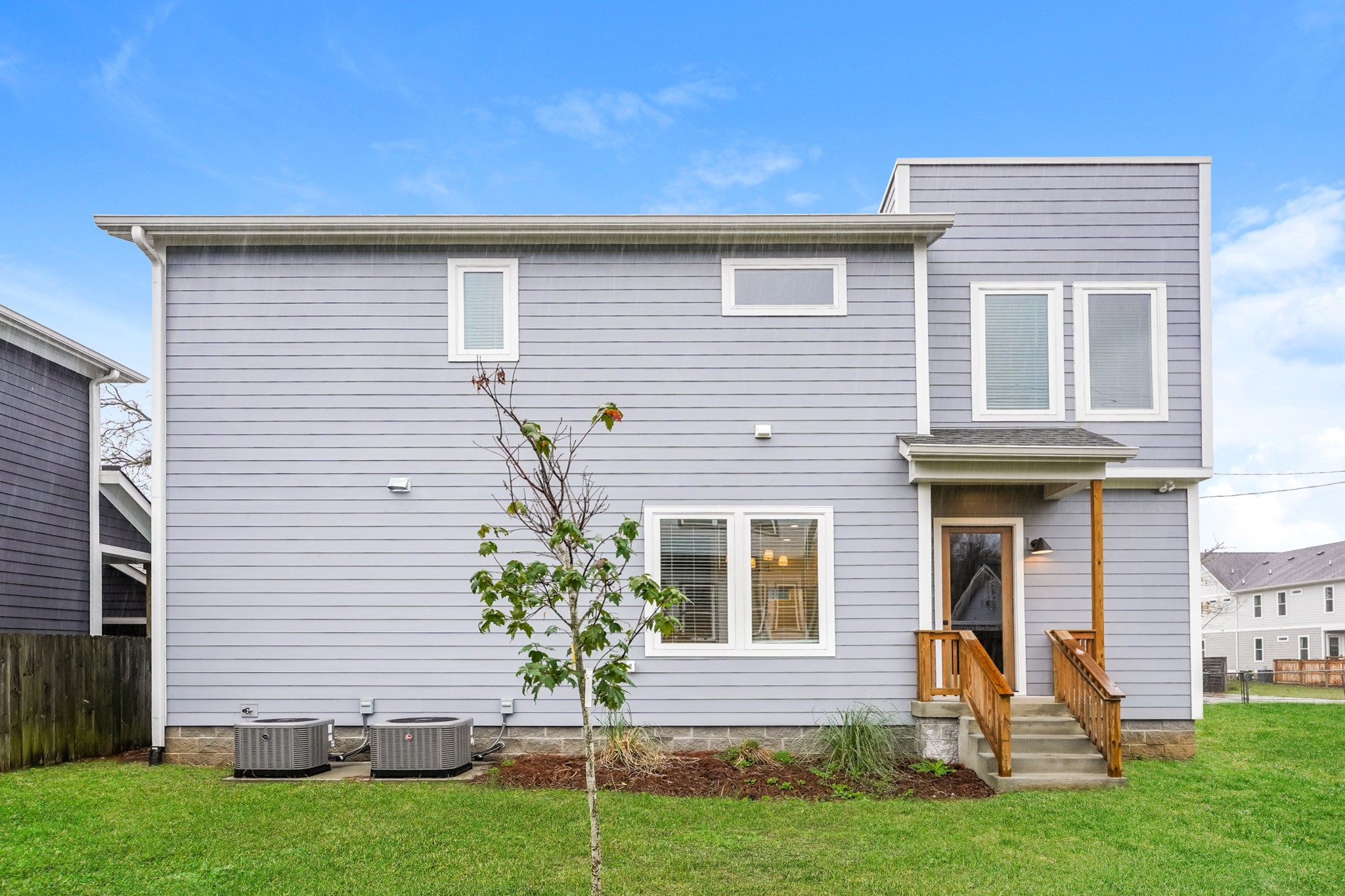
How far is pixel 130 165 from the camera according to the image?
20.8 meters

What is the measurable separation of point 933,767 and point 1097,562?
248 centimetres

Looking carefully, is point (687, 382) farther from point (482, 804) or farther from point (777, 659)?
point (482, 804)

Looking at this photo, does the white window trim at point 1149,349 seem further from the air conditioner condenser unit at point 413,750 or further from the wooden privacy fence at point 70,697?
the wooden privacy fence at point 70,697

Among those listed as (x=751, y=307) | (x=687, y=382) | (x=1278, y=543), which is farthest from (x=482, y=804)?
(x=1278, y=543)

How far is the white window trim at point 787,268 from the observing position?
8688 millimetres

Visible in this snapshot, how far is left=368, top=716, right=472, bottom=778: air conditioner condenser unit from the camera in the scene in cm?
747

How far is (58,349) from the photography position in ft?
36.2

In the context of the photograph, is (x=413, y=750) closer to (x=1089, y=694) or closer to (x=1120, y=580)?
(x=1089, y=694)

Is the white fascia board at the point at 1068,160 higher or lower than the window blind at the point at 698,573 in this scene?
higher

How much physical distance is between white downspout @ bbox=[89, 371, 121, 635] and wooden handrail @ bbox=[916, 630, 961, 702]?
9914 millimetres

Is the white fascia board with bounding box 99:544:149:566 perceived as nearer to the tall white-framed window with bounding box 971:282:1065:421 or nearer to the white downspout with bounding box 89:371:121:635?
the white downspout with bounding box 89:371:121:635

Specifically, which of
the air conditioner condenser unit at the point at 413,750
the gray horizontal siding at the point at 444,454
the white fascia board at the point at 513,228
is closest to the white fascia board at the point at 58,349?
the white fascia board at the point at 513,228

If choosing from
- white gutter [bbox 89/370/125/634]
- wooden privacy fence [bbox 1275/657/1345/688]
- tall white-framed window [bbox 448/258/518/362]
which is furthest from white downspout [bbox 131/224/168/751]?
wooden privacy fence [bbox 1275/657/1345/688]

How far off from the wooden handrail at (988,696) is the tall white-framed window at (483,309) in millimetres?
4953
